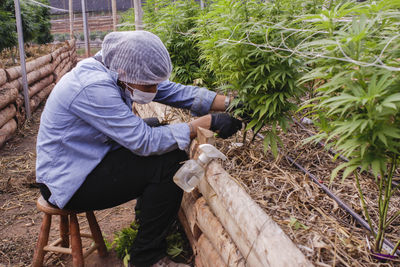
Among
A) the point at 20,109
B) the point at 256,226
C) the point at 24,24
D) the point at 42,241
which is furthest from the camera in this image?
the point at 24,24

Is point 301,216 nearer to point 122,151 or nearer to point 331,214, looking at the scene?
point 331,214

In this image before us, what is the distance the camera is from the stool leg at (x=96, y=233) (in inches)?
109

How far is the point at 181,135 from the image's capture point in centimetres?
242

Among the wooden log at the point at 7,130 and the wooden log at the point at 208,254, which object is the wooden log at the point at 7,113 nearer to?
the wooden log at the point at 7,130

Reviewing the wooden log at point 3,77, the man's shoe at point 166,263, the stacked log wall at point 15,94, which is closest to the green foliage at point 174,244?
the man's shoe at point 166,263

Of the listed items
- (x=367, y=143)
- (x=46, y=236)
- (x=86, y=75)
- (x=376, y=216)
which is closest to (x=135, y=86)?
(x=86, y=75)

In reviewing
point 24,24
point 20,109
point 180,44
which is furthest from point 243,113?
point 24,24

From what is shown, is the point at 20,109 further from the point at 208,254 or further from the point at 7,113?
the point at 208,254

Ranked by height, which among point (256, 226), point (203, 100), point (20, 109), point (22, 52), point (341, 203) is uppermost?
point (22, 52)

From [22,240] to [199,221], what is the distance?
5.89 feet

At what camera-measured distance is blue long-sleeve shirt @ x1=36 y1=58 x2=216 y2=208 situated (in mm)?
2229

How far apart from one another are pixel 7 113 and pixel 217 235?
464 cm

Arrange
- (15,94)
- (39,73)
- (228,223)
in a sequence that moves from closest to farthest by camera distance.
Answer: (228,223), (15,94), (39,73)

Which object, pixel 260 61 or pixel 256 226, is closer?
pixel 256 226
